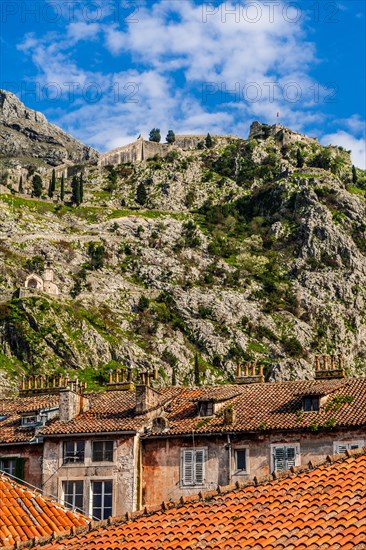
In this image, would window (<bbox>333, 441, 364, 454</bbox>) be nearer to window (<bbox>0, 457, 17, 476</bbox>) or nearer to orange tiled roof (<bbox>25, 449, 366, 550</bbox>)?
window (<bbox>0, 457, 17, 476</bbox>)

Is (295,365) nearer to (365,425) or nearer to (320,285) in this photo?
(320,285)

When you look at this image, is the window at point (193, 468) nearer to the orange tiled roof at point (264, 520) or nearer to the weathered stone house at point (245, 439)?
the weathered stone house at point (245, 439)

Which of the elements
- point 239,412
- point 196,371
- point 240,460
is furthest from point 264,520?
point 196,371

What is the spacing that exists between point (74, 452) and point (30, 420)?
445cm

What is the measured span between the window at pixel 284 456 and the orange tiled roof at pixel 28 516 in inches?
697

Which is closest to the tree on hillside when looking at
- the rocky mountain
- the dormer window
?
the rocky mountain

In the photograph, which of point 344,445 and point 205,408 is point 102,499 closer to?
point 205,408

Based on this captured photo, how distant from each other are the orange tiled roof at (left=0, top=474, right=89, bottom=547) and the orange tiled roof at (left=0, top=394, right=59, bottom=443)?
19859 mm

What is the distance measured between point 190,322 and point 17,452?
117808 millimetres

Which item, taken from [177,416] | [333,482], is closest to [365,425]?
[177,416]

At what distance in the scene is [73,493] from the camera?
4303 cm

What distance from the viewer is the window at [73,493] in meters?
42.6

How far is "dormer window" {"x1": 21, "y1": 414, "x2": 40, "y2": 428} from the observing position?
4625 cm

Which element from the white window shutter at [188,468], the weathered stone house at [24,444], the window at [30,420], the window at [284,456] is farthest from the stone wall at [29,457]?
the window at [284,456]
